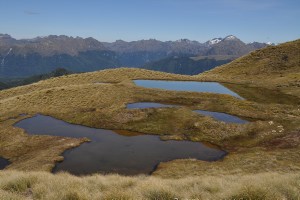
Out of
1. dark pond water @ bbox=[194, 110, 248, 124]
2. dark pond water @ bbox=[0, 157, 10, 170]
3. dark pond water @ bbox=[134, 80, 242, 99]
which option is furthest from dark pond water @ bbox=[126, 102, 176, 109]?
dark pond water @ bbox=[0, 157, 10, 170]

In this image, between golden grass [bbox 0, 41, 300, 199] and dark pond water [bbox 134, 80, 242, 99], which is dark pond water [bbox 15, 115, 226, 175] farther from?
dark pond water [bbox 134, 80, 242, 99]

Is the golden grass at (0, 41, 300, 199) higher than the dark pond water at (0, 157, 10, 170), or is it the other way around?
the golden grass at (0, 41, 300, 199)

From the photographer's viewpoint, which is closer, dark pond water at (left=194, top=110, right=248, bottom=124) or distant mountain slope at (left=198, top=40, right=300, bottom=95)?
dark pond water at (left=194, top=110, right=248, bottom=124)

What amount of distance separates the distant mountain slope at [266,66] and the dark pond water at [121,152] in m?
63.5

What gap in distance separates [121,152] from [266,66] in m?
101

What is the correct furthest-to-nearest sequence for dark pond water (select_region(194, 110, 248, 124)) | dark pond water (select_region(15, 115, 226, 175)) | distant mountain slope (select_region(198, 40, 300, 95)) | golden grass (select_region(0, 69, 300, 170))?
distant mountain slope (select_region(198, 40, 300, 95))
dark pond water (select_region(194, 110, 248, 124))
golden grass (select_region(0, 69, 300, 170))
dark pond water (select_region(15, 115, 226, 175))

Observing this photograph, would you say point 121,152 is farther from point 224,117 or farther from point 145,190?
point 145,190

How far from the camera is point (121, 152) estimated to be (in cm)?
3844

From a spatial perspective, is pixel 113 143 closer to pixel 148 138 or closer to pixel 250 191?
pixel 148 138

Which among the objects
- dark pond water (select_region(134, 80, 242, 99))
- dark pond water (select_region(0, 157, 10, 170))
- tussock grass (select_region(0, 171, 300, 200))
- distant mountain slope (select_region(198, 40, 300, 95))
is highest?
distant mountain slope (select_region(198, 40, 300, 95))

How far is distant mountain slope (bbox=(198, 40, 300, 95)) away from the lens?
10872cm

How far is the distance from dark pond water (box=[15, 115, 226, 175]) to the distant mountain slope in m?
63.5

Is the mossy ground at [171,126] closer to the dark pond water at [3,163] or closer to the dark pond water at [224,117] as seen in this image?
the dark pond water at [3,163]

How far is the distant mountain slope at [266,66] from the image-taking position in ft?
357
